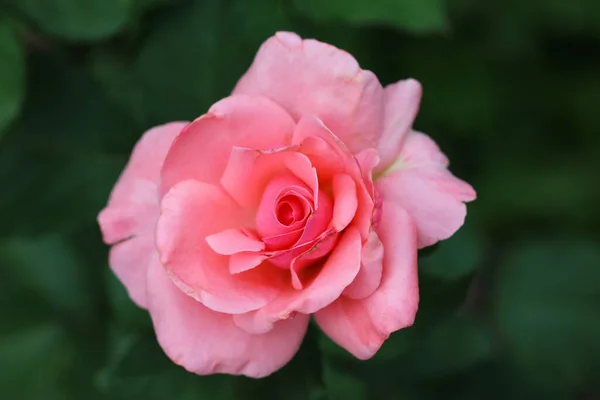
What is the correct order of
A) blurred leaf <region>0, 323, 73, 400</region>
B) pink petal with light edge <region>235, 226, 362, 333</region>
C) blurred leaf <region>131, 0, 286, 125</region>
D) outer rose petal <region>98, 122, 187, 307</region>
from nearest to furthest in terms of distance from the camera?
1. pink petal with light edge <region>235, 226, 362, 333</region>
2. outer rose petal <region>98, 122, 187, 307</region>
3. blurred leaf <region>131, 0, 286, 125</region>
4. blurred leaf <region>0, 323, 73, 400</region>

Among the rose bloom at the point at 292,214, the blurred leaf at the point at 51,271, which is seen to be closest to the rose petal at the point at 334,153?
the rose bloom at the point at 292,214

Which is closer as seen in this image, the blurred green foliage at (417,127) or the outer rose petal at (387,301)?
the outer rose petal at (387,301)

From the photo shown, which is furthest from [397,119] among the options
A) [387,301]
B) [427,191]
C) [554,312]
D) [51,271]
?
[554,312]

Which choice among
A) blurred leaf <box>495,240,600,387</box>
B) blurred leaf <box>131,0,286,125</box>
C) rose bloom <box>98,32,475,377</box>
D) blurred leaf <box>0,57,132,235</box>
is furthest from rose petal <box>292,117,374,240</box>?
blurred leaf <box>495,240,600,387</box>

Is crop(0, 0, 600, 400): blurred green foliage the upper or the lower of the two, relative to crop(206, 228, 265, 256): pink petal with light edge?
lower

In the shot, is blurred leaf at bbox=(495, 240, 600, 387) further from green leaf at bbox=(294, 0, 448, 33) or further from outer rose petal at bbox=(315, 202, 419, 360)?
outer rose petal at bbox=(315, 202, 419, 360)

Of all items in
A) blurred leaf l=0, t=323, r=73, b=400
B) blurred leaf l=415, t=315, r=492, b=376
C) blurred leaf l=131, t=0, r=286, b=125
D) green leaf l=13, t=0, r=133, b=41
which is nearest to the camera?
blurred leaf l=131, t=0, r=286, b=125

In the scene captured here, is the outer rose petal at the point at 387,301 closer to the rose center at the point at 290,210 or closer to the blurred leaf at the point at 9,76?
the rose center at the point at 290,210

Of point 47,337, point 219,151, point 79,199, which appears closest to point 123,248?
point 219,151
